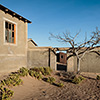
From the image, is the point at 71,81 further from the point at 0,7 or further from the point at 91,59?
the point at 0,7

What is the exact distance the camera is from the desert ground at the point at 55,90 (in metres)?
5.71

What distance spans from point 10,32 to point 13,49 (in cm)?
151

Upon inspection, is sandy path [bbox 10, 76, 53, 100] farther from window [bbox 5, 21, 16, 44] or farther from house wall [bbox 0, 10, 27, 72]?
window [bbox 5, 21, 16, 44]

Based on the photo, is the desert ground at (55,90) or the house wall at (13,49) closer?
the desert ground at (55,90)

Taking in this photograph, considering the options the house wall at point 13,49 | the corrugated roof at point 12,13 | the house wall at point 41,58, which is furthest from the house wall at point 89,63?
the corrugated roof at point 12,13

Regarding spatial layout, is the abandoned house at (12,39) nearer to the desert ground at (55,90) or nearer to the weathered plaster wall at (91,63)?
the desert ground at (55,90)

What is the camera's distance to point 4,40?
909 cm

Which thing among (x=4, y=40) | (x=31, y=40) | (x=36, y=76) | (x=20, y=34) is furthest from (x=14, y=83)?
(x=31, y=40)

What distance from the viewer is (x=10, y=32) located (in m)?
9.85

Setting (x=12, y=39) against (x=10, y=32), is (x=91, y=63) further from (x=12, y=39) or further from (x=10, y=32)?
(x=10, y=32)

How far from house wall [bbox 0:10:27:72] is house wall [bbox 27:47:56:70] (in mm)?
2624

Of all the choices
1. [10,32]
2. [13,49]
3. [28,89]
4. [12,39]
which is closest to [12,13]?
[10,32]

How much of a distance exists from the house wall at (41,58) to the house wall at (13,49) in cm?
262

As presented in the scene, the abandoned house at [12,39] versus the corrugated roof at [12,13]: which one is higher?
the corrugated roof at [12,13]
